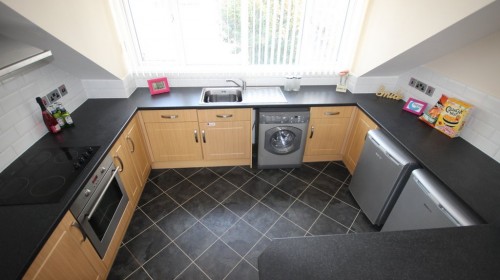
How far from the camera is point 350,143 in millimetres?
2744

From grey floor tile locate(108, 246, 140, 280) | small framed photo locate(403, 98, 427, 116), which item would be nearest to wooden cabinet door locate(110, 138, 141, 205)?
grey floor tile locate(108, 246, 140, 280)

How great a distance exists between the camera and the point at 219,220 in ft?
7.40

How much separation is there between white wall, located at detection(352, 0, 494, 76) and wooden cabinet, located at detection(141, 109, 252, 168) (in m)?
1.40

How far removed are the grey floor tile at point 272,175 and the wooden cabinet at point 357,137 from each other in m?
0.79

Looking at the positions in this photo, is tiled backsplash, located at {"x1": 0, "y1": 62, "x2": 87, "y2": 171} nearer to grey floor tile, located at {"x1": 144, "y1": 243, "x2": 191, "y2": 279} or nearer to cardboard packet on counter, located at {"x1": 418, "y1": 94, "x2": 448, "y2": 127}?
grey floor tile, located at {"x1": 144, "y1": 243, "x2": 191, "y2": 279}

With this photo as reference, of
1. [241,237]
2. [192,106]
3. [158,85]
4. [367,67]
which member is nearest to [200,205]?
[241,237]

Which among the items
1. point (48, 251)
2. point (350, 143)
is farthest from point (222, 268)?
point (350, 143)

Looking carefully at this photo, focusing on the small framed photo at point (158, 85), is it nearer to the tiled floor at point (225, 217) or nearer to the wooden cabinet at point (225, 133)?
the wooden cabinet at point (225, 133)

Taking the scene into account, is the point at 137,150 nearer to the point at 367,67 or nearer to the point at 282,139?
the point at 282,139

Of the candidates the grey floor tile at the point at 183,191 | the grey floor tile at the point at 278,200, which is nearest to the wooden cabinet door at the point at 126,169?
the grey floor tile at the point at 183,191

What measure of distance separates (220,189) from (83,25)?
6.40 feet

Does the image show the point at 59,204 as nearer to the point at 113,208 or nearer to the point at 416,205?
the point at 113,208

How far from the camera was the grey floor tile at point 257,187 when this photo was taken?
255 cm

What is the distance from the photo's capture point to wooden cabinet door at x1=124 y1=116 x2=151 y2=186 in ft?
7.25
